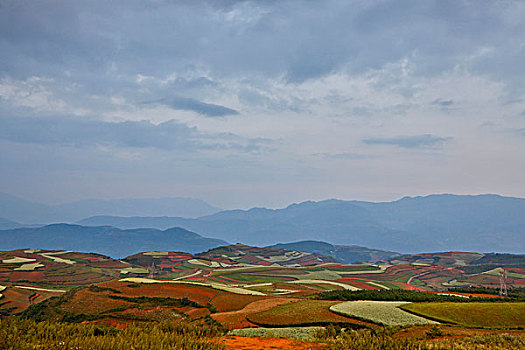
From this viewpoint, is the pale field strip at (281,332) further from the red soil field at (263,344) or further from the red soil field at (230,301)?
the red soil field at (230,301)

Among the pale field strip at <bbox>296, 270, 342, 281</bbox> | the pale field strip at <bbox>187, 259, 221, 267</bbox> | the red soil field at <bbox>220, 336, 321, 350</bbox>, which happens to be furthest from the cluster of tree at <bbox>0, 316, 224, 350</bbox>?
the pale field strip at <bbox>187, 259, 221, 267</bbox>

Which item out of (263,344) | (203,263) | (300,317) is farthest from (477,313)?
(203,263)

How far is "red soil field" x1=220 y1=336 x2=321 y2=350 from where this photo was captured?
18.6m

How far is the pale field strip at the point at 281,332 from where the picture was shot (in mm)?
21594

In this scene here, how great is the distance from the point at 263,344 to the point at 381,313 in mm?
12988

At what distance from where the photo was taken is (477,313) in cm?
2819

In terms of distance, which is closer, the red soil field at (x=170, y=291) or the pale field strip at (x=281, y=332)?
the pale field strip at (x=281, y=332)

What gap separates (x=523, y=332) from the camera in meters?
23.0

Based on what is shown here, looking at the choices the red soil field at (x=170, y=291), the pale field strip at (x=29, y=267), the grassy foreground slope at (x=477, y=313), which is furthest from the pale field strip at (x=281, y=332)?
the pale field strip at (x=29, y=267)

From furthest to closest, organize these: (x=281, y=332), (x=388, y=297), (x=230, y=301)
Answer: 1. (x=230, y=301)
2. (x=388, y=297)
3. (x=281, y=332)

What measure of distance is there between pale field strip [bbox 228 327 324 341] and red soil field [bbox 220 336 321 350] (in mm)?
761

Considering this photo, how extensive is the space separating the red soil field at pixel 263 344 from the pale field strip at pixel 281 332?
761mm

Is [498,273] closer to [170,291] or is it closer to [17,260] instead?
[170,291]

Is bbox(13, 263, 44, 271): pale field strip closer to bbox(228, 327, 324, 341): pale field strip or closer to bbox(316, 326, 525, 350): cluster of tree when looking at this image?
bbox(228, 327, 324, 341): pale field strip
